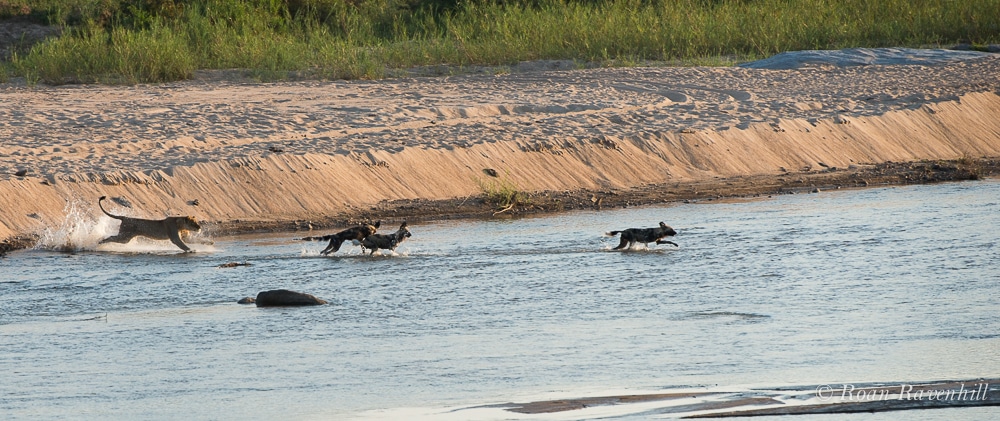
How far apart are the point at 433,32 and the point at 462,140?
8770 mm

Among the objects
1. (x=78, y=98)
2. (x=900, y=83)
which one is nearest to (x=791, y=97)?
(x=900, y=83)

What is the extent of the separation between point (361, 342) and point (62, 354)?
1624mm

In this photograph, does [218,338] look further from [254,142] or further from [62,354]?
[254,142]

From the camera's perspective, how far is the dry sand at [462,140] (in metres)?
13.7

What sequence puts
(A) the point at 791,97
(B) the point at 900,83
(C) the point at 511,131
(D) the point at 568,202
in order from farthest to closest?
(B) the point at 900,83 → (A) the point at 791,97 → (C) the point at 511,131 → (D) the point at 568,202

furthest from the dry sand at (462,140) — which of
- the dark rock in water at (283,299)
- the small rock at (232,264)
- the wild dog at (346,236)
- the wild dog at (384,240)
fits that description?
A: the dark rock in water at (283,299)

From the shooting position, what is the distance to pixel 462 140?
15.9 metres

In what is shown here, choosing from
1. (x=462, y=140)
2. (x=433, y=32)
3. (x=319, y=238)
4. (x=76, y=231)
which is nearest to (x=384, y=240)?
(x=319, y=238)

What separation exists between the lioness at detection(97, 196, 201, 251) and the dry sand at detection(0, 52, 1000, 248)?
99 centimetres

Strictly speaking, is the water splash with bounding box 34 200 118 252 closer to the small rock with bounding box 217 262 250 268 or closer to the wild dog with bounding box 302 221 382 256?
the small rock with bounding box 217 262 250 268

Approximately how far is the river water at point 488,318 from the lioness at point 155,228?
168mm

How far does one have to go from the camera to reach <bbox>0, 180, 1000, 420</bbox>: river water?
6652mm

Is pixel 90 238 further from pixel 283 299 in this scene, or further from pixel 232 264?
pixel 283 299

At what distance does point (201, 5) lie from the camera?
78.5 feet
